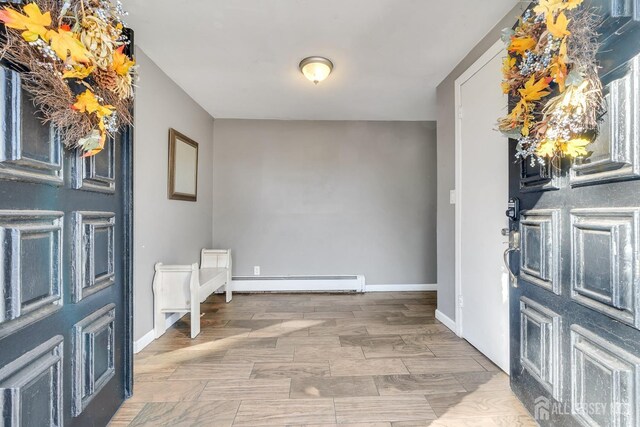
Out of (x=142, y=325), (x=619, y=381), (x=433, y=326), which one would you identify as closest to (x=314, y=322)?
(x=433, y=326)

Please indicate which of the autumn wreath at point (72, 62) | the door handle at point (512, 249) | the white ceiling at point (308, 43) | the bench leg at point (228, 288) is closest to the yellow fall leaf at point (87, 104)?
the autumn wreath at point (72, 62)

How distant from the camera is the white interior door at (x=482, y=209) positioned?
1930 millimetres

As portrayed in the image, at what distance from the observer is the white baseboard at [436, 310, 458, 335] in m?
2.53

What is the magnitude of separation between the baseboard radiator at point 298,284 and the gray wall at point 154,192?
0.82m

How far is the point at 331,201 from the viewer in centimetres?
397

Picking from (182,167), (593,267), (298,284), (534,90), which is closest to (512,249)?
(593,267)

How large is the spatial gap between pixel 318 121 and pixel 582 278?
3.32 m

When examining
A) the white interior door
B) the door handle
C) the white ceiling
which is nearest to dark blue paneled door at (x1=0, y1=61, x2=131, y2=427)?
the white ceiling

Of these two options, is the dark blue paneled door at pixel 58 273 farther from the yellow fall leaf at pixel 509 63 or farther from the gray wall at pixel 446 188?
the gray wall at pixel 446 188

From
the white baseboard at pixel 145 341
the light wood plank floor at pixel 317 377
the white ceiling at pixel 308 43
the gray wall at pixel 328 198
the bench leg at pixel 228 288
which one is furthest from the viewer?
the gray wall at pixel 328 198

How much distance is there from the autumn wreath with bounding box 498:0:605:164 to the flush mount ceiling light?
4.56ft

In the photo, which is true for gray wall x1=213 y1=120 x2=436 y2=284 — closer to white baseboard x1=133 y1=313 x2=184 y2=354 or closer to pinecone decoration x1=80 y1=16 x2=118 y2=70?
white baseboard x1=133 y1=313 x2=184 y2=354

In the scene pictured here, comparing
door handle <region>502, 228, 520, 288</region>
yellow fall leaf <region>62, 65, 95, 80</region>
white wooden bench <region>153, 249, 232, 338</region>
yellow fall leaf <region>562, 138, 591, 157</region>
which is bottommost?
white wooden bench <region>153, 249, 232, 338</region>

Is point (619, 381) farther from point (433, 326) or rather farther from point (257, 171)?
point (257, 171)
